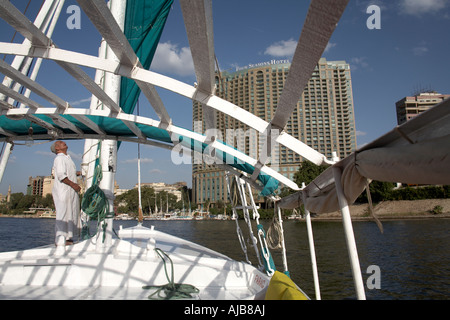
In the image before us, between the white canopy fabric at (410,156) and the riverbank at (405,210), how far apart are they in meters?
→ 44.8

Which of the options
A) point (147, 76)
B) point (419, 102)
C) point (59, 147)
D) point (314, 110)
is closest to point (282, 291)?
point (147, 76)

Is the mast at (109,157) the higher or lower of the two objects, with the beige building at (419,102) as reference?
lower

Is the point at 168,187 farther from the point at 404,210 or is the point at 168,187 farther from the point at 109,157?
the point at 109,157

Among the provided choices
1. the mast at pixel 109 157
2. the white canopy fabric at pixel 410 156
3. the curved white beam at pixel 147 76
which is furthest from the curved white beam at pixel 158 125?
the white canopy fabric at pixel 410 156

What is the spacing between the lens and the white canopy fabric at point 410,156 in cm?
130

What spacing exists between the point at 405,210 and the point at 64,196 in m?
51.1

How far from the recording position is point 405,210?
4500 centimetres

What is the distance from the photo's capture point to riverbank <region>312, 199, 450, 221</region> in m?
41.1

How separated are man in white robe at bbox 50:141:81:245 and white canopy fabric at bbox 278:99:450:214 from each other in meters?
3.71

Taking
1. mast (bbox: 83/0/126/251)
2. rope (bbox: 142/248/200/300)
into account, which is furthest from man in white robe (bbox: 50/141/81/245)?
rope (bbox: 142/248/200/300)

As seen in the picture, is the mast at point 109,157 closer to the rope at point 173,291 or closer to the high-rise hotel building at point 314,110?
the rope at point 173,291

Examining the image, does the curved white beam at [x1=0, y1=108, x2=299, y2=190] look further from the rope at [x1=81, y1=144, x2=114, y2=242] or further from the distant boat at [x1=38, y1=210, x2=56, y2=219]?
the distant boat at [x1=38, y1=210, x2=56, y2=219]

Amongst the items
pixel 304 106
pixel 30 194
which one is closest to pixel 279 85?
pixel 304 106

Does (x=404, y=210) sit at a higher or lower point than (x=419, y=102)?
lower
